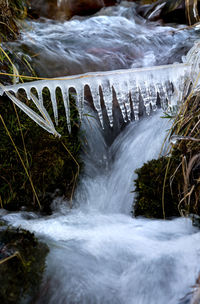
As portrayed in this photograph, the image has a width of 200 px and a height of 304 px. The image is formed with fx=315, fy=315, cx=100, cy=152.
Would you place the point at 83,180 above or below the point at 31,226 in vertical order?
above

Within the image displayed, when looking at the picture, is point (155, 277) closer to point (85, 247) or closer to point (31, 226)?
point (85, 247)

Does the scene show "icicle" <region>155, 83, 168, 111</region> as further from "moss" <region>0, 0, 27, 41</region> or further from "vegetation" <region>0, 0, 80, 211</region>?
"moss" <region>0, 0, 27, 41</region>

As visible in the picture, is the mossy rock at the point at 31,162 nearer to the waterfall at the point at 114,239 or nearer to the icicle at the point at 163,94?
the waterfall at the point at 114,239

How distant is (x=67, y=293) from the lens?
1.78 meters

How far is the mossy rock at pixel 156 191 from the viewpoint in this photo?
2457 millimetres

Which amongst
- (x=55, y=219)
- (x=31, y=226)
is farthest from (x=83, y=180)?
(x=31, y=226)

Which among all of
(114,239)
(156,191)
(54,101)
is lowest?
(114,239)

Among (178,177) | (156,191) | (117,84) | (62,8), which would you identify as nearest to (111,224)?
(156,191)

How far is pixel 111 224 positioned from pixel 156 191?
0.47 meters

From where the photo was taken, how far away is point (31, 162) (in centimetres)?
267

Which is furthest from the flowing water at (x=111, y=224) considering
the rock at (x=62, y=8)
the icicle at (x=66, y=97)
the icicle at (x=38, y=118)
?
the rock at (x=62, y=8)

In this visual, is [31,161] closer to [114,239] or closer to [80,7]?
[114,239]

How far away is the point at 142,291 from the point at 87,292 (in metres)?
0.32

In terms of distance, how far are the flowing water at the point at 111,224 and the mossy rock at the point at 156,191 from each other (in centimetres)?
8
